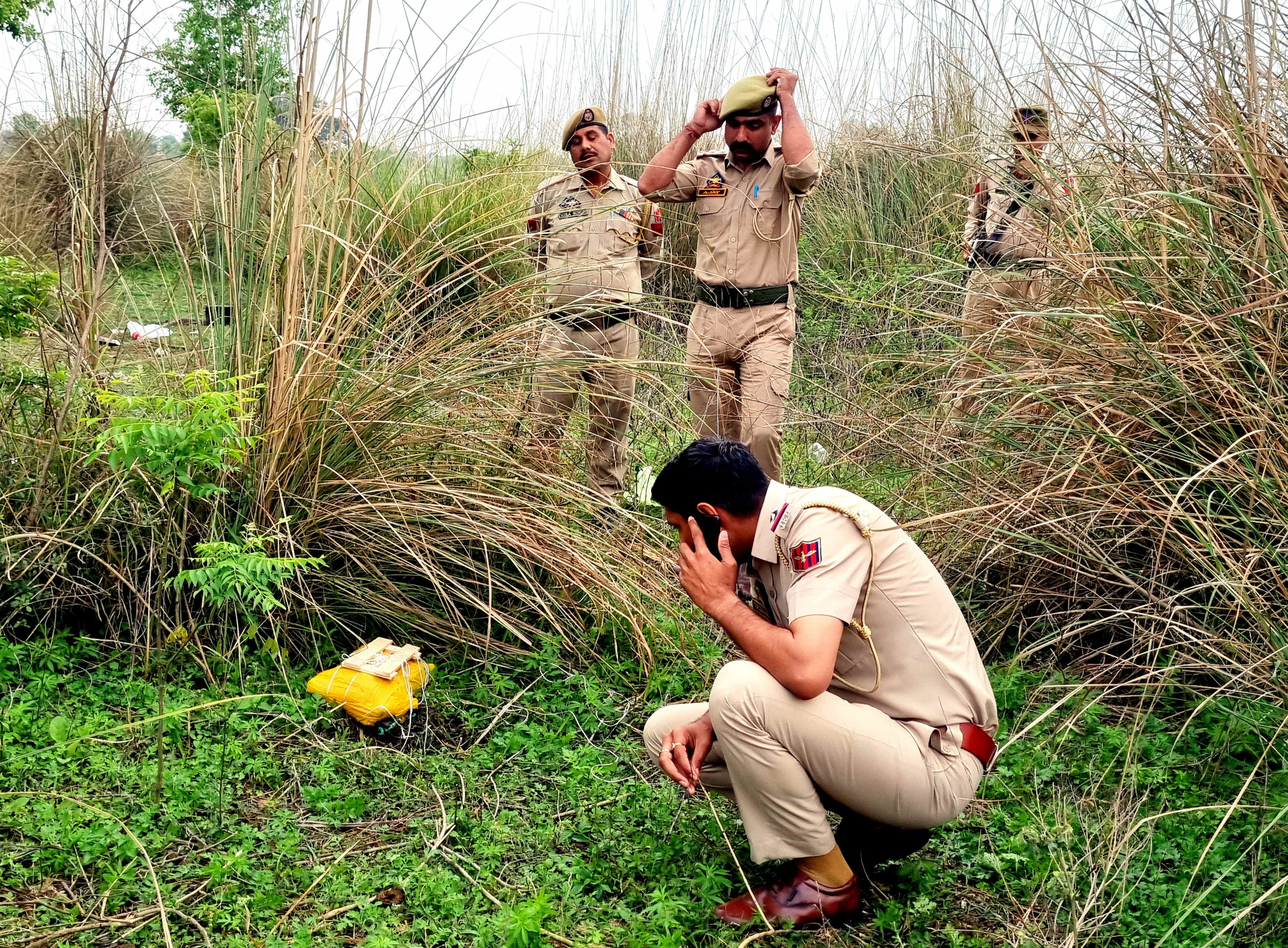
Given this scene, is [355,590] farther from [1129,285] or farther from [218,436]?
[1129,285]

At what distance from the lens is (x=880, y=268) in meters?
7.70

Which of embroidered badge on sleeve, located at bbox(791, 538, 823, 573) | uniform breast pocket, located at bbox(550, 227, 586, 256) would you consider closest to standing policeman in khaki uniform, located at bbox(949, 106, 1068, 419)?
embroidered badge on sleeve, located at bbox(791, 538, 823, 573)

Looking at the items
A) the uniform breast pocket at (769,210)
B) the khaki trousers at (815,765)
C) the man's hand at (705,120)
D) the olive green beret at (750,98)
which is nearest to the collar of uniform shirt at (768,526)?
the khaki trousers at (815,765)

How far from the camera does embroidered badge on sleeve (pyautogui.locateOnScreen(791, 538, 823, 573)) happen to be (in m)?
2.48

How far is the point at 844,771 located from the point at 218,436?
174 cm

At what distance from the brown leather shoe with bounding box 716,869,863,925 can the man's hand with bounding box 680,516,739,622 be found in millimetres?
629

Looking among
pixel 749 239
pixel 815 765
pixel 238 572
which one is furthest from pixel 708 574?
pixel 749 239

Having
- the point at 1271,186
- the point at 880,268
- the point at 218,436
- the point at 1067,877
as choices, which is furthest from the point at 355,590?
the point at 880,268

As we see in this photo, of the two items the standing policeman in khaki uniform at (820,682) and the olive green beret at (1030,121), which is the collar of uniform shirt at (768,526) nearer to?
the standing policeman in khaki uniform at (820,682)

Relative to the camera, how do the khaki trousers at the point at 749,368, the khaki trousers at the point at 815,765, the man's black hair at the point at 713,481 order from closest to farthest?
the khaki trousers at the point at 815,765 < the man's black hair at the point at 713,481 < the khaki trousers at the point at 749,368

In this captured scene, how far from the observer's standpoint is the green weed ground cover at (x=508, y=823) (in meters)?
2.51

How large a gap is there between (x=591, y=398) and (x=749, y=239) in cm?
158

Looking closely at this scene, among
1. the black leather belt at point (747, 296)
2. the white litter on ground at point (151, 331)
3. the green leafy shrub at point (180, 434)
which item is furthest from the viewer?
the black leather belt at point (747, 296)

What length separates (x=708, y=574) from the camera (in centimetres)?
259
